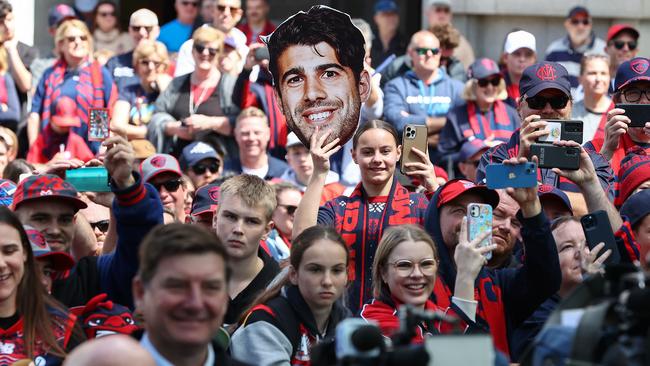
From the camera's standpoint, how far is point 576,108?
11055mm

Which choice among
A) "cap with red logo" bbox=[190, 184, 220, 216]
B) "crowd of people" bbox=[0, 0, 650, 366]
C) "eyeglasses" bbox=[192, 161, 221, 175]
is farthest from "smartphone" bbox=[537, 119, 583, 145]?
"eyeglasses" bbox=[192, 161, 221, 175]

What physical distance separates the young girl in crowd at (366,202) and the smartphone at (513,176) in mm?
1158

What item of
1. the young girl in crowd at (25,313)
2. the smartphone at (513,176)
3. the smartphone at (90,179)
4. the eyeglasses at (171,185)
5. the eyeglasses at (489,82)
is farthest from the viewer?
the eyeglasses at (489,82)

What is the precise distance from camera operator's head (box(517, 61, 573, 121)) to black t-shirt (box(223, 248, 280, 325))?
1.74 meters

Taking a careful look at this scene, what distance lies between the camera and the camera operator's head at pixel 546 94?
7.84 m

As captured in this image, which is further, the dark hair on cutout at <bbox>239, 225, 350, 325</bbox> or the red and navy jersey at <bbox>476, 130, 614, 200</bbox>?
the red and navy jersey at <bbox>476, 130, 614, 200</bbox>

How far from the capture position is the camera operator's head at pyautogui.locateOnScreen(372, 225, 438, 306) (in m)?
6.39

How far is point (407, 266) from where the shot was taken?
6422mm

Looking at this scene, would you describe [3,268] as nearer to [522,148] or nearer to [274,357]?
[274,357]

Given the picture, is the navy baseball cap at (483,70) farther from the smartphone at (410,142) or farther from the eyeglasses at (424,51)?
the smartphone at (410,142)

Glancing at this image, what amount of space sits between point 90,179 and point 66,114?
15.6 ft

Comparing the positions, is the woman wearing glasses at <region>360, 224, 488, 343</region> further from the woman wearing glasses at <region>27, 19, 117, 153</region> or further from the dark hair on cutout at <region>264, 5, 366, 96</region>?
the woman wearing glasses at <region>27, 19, 117, 153</region>

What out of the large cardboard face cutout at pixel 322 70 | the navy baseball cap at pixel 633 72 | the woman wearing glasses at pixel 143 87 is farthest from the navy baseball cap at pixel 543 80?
the woman wearing glasses at pixel 143 87

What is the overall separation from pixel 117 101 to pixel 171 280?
7.56 m
